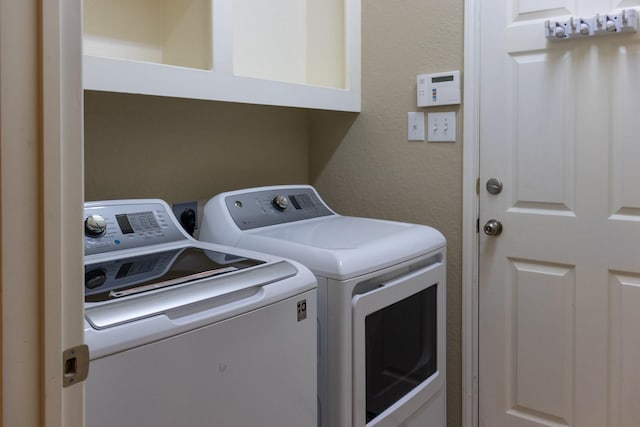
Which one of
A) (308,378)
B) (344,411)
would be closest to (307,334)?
(308,378)

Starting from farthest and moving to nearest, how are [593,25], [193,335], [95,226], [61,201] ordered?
[593,25] < [95,226] < [193,335] < [61,201]

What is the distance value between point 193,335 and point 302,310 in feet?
1.02

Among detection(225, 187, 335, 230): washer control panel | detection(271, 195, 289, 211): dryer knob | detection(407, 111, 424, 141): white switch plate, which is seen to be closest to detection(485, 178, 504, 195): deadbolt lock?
detection(407, 111, 424, 141): white switch plate

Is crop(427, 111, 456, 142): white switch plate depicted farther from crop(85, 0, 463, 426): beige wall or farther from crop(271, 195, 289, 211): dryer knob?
crop(271, 195, 289, 211): dryer knob

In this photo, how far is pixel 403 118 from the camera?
6.99 ft

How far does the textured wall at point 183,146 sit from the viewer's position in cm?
172

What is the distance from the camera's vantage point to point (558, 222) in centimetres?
181

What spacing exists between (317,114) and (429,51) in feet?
2.01

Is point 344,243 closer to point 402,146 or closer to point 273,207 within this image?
point 273,207

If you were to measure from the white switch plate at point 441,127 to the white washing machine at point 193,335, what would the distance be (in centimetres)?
97

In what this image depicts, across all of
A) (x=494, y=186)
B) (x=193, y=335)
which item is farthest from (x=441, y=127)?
(x=193, y=335)

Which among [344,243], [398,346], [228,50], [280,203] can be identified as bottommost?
[398,346]

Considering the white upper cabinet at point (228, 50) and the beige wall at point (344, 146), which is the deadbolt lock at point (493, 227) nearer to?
the beige wall at point (344, 146)

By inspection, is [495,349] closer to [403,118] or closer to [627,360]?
[627,360]
